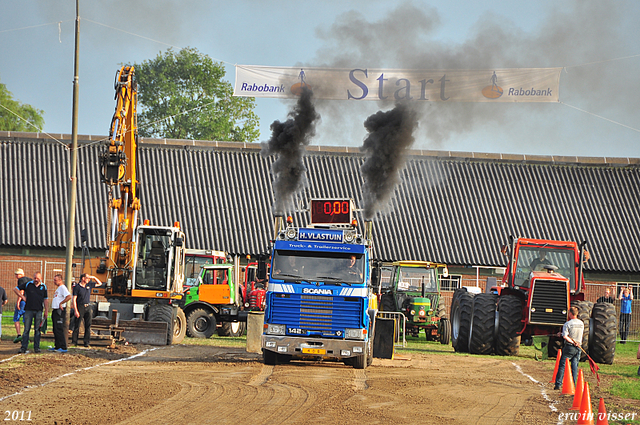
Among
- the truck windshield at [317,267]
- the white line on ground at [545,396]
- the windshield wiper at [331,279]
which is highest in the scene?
the truck windshield at [317,267]

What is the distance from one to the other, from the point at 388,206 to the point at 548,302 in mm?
19366

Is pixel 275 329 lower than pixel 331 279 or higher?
lower

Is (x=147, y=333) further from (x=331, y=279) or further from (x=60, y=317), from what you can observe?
(x=331, y=279)

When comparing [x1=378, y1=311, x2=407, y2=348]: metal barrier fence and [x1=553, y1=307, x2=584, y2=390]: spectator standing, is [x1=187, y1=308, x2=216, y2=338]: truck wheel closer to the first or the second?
[x1=378, y1=311, x2=407, y2=348]: metal barrier fence

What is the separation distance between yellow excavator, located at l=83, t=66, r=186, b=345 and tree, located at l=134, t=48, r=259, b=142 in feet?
132

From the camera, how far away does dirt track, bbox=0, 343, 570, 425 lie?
34.8 ft

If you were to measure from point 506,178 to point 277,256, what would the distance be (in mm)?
26837

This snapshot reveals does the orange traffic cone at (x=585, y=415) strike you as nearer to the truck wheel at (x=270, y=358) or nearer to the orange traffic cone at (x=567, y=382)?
the orange traffic cone at (x=567, y=382)

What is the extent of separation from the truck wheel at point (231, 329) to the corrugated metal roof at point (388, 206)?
8.23 metres

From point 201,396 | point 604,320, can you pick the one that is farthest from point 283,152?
point 201,396

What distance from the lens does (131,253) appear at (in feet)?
74.9

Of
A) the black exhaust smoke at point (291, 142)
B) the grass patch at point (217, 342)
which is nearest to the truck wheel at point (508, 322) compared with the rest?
the grass patch at point (217, 342)

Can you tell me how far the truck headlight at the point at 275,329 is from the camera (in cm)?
1597

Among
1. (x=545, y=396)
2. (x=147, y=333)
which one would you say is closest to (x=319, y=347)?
(x=545, y=396)
